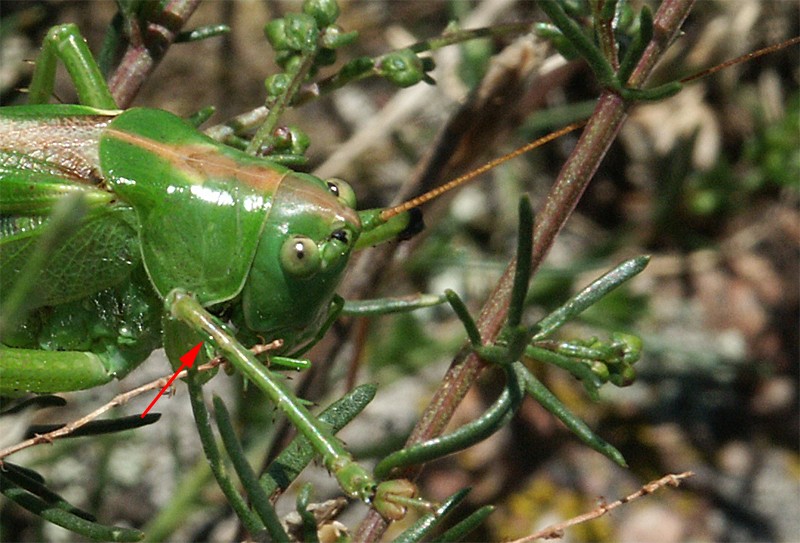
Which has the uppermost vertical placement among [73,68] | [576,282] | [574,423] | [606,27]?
[606,27]

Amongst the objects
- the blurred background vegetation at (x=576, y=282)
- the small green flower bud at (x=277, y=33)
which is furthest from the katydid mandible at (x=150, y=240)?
the blurred background vegetation at (x=576, y=282)

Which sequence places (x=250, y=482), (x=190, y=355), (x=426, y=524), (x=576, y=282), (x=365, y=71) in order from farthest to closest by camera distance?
1. (x=576, y=282)
2. (x=365, y=71)
3. (x=190, y=355)
4. (x=426, y=524)
5. (x=250, y=482)

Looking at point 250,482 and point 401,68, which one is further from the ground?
point 401,68

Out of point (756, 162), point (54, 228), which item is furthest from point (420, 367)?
point (54, 228)

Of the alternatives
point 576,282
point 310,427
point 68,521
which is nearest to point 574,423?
point 310,427

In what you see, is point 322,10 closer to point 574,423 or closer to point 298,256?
point 298,256

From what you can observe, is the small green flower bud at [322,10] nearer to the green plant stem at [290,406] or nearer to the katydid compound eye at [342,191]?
the katydid compound eye at [342,191]
